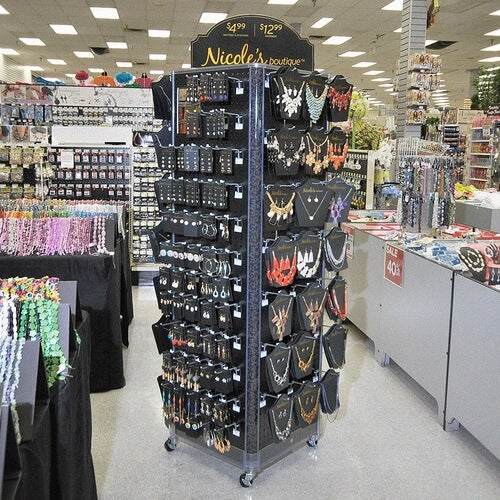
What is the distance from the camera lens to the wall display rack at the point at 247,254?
296cm

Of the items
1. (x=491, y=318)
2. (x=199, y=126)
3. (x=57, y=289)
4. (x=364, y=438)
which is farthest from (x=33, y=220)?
(x=491, y=318)

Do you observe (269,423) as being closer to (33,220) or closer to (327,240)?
(327,240)

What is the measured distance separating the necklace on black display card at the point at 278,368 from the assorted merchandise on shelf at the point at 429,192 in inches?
87.6

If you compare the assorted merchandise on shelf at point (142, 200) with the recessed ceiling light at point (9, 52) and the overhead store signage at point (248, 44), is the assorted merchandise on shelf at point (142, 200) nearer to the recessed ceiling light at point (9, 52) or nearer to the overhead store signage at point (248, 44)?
the overhead store signage at point (248, 44)

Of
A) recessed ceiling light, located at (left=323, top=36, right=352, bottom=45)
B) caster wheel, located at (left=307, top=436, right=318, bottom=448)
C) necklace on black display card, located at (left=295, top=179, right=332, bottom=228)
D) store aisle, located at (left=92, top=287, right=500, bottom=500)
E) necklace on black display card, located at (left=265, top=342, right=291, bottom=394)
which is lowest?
store aisle, located at (left=92, top=287, right=500, bottom=500)

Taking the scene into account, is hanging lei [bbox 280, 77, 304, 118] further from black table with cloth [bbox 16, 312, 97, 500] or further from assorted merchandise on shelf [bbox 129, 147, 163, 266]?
assorted merchandise on shelf [bbox 129, 147, 163, 266]

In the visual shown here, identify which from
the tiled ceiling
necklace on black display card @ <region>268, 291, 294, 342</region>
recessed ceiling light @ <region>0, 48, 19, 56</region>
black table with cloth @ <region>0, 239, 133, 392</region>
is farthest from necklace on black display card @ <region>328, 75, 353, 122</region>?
recessed ceiling light @ <region>0, 48, 19, 56</region>

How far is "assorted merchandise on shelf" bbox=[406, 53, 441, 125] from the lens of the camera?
7984mm

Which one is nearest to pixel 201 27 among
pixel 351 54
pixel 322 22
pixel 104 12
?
pixel 104 12

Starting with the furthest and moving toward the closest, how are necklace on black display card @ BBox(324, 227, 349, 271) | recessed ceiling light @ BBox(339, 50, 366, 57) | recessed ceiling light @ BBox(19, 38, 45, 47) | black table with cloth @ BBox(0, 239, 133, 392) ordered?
recessed ceiling light @ BBox(339, 50, 366, 57)
recessed ceiling light @ BBox(19, 38, 45, 47)
black table with cloth @ BBox(0, 239, 133, 392)
necklace on black display card @ BBox(324, 227, 349, 271)

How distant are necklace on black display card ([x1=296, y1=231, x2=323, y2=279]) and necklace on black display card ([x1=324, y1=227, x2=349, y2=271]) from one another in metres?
0.05

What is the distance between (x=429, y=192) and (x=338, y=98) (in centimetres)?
195

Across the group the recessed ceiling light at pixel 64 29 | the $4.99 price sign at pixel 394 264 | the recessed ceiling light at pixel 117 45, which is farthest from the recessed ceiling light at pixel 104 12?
the $4.99 price sign at pixel 394 264

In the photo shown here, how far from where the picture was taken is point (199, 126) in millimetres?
3090
